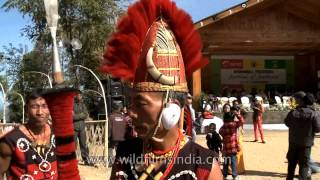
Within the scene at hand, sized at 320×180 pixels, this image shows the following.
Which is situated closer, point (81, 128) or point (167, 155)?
point (167, 155)

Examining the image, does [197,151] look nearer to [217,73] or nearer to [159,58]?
[159,58]

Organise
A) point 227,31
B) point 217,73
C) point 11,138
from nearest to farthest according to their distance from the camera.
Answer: point 11,138 < point 227,31 < point 217,73

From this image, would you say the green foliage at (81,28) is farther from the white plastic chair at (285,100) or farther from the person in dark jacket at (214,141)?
the person in dark jacket at (214,141)

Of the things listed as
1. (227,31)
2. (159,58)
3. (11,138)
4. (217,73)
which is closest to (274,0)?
(227,31)

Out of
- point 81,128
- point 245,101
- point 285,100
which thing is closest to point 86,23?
point 245,101

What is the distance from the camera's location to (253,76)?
28328mm

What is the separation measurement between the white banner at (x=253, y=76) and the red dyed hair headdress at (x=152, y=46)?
25011 millimetres

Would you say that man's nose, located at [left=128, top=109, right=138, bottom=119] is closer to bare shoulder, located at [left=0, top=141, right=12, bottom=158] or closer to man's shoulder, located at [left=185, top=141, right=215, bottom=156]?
man's shoulder, located at [left=185, top=141, right=215, bottom=156]

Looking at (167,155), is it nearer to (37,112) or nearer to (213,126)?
(37,112)

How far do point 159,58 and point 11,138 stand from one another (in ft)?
7.40

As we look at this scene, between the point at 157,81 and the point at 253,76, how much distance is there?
26.3 meters

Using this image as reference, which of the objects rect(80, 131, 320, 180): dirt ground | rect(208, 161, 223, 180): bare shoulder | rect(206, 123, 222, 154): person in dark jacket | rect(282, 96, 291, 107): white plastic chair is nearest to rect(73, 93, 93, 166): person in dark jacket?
rect(80, 131, 320, 180): dirt ground

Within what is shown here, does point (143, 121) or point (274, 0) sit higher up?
point (274, 0)

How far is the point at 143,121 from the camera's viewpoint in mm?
2418
